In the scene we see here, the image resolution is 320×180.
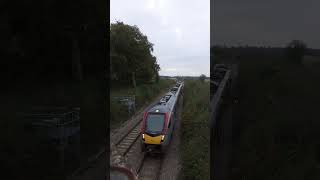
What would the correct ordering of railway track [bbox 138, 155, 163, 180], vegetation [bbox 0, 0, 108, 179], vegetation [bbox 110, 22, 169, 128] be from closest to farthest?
vegetation [bbox 0, 0, 108, 179]
railway track [bbox 138, 155, 163, 180]
vegetation [bbox 110, 22, 169, 128]

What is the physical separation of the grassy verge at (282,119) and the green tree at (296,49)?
0.15 meters

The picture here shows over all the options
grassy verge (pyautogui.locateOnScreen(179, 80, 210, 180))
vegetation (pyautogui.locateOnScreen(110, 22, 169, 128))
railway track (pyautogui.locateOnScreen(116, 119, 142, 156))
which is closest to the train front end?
grassy verge (pyautogui.locateOnScreen(179, 80, 210, 180))

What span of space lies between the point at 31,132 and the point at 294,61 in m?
3.81

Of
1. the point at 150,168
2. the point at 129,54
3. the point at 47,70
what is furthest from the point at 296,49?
the point at 129,54

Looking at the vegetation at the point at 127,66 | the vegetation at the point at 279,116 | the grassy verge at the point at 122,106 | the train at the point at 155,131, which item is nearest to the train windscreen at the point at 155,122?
the train at the point at 155,131

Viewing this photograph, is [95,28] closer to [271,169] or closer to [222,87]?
[222,87]

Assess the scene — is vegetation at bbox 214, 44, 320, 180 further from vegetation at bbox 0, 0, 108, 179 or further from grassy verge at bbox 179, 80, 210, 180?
vegetation at bbox 0, 0, 108, 179

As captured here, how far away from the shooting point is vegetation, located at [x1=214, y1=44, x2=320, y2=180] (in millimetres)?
5125

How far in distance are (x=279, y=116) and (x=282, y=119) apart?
0.06 m

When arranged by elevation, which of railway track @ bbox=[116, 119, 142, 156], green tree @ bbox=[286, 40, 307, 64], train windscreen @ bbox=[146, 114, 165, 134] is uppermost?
green tree @ bbox=[286, 40, 307, 64]

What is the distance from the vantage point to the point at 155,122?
405 inches

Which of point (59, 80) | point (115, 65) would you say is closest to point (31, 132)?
point (59, 80)

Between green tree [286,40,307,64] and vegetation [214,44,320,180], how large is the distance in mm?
77

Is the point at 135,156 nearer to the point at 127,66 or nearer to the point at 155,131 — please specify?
the point at 155,131
